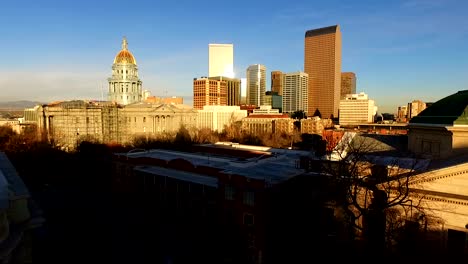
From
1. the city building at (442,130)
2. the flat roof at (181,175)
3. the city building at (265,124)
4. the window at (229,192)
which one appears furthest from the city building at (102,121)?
the city building at (442,130)

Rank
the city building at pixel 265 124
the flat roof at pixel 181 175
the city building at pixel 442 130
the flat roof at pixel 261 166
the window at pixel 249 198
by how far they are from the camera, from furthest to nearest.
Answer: the city building at pixel 265 124
the flat roof at pixel 181 175
the flat roof at pixel 261 166
the window at pixel 249 198
the city building at pixel 442 130

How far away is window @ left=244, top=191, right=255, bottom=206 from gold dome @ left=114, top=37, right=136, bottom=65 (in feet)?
316

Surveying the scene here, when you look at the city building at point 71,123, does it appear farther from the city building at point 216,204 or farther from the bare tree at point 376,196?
the bare tree at point 376,196

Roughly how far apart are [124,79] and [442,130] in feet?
348

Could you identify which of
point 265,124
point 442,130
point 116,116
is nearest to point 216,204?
point 442,130

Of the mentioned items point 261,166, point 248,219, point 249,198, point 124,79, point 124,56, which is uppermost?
point 124,56

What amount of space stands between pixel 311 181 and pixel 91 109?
3111 inches

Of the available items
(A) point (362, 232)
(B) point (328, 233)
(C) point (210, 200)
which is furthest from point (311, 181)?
(C) point (210, 200)

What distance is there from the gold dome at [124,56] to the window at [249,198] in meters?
96.4

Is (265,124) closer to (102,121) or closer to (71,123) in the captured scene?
(102,121)

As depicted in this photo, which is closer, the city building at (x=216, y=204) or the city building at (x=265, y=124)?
the city building at (x=216, y=204)

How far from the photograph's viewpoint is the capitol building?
87.2m

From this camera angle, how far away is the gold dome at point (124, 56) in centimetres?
11154

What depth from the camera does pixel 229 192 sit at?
30.1m
